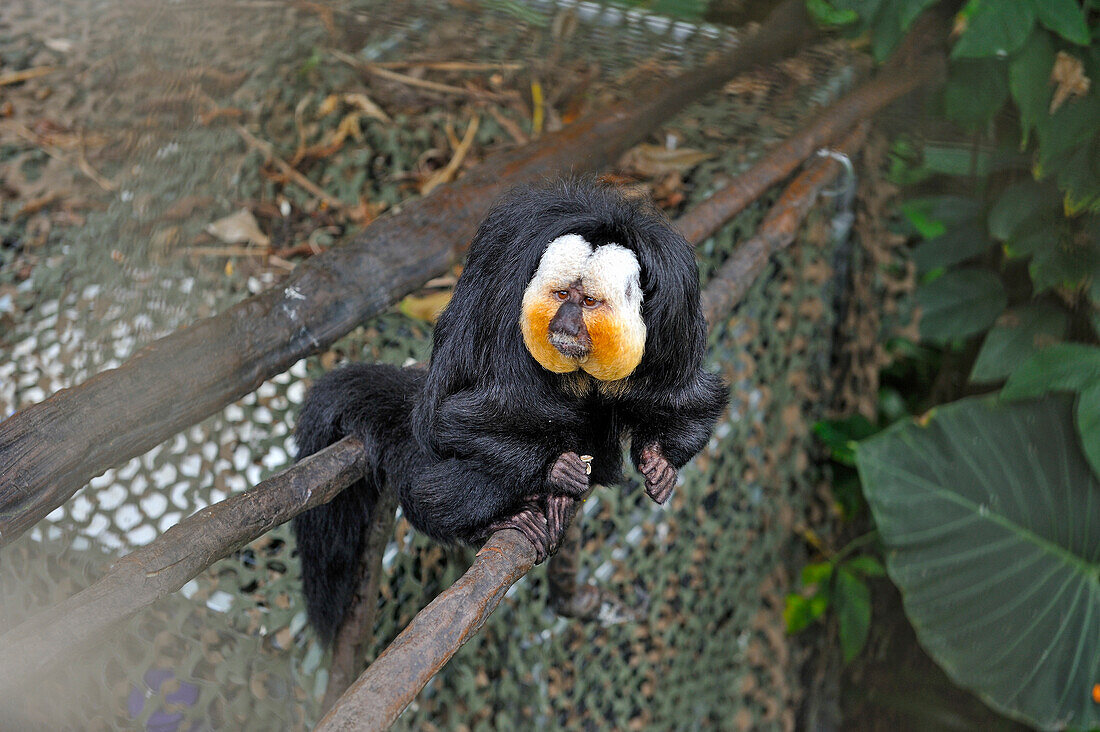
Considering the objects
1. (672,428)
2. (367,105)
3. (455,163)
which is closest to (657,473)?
(672,428)

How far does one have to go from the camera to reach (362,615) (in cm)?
125

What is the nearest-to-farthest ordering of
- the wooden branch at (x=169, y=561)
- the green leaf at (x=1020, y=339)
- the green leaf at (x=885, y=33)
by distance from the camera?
the wooden branch at (x=169, y=561)
the green leaf at (x=885, y=33)
the green leaf at (x=1020, y=339)

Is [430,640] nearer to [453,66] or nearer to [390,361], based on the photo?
[390,361]

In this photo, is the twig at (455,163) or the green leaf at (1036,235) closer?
the green leaf at (1036,235)

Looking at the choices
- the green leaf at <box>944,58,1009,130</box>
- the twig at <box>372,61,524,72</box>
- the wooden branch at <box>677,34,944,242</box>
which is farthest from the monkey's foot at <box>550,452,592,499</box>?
the twig at <box>372,61,524,72</box>

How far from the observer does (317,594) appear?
1.24 meters

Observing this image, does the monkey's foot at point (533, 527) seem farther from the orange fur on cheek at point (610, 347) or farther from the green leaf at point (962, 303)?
the green leaf at point (962, 303)

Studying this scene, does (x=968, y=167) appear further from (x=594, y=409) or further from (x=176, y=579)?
(x=176, y=579)

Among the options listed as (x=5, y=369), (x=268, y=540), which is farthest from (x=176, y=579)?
(x=5, y=369)

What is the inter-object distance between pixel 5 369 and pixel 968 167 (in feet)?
5.98

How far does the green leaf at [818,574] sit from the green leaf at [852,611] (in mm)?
48

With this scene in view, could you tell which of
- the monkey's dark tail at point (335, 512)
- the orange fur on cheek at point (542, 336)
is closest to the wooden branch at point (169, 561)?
the monkey's dark tail at point (335, 512)

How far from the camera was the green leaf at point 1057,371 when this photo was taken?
1.53 m

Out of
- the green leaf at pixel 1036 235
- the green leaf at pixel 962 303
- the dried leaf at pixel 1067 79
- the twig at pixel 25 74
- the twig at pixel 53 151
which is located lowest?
the twig at pixel 53 151
